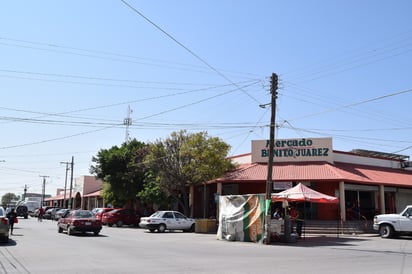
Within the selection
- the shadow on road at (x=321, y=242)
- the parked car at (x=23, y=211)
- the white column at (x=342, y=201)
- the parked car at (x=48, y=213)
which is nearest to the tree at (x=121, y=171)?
the parked car at (x=23, y=211)

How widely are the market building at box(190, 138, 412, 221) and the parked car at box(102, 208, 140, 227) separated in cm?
543

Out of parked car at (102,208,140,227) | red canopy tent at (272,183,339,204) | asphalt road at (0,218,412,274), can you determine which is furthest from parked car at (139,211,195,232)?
asphalt road at (0,218,412,274)

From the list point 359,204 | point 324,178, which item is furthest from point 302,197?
point 359,204

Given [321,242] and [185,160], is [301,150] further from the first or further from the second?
[321,242]

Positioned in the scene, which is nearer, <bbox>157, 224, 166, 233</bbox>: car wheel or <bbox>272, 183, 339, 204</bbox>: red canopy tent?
<bbox>272, 183, 339, 204</bbox>: red canopy tent

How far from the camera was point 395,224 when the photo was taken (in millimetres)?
24844

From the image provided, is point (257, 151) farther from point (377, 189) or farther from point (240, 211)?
point (240, 211)

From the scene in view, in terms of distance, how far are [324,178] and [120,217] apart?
677 inches

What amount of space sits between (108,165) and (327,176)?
20731mm

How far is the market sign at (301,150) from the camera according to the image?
1350 inches

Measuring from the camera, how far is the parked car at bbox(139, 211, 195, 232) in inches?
1158

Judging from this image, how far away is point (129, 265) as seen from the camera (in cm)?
1192

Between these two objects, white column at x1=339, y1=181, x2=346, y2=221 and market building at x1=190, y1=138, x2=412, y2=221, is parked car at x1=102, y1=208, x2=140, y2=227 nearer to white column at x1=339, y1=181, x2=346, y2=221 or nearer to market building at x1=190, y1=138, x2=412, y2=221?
market building at x1=190, y1=138, x2=412, y2=221

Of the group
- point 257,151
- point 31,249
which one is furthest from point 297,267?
point 257,151
